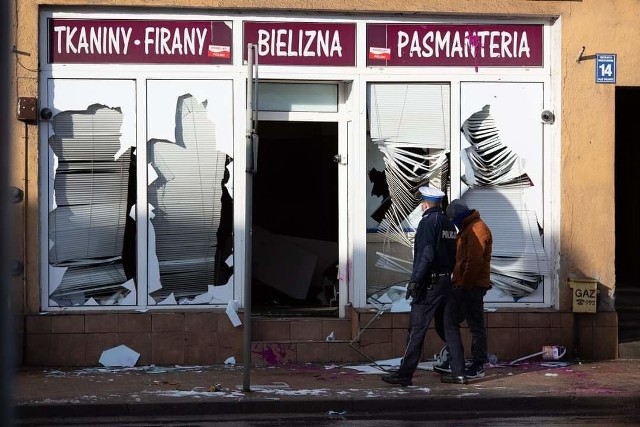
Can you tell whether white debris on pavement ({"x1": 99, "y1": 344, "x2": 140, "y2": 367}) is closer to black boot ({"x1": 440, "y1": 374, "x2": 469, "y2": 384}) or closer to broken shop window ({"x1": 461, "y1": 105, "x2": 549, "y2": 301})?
black boot ({"x1": 440, "y1": 374, "x2": 469, "y2": 384})

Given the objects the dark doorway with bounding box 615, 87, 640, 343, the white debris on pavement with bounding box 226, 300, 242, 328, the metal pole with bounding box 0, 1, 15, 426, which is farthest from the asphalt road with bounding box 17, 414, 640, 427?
the dark doorway with bounding box 615, 87, 640, 343

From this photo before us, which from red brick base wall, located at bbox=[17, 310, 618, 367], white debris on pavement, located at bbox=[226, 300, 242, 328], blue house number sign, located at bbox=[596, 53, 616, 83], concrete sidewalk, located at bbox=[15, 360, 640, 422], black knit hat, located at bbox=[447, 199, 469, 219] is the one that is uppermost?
blue house number sign, located at bbox=[596, 53, 616, 83]

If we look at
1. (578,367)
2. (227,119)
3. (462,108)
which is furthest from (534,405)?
(227,119)

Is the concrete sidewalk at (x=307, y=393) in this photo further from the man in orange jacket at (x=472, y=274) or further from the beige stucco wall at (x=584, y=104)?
the beige stucco wall at (x=584, y=104)

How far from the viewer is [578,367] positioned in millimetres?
11039

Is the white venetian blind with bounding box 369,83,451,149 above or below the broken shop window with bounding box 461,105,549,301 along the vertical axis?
above

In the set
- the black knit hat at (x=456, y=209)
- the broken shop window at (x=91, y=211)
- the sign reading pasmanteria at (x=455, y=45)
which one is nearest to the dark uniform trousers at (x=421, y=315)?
the black knit hat at (x=456, y=209)

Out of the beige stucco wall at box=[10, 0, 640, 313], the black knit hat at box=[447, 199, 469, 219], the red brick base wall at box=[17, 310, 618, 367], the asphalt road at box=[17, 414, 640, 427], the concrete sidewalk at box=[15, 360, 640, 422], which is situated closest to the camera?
the asphalt road at box=[17, 414, 640, 427]

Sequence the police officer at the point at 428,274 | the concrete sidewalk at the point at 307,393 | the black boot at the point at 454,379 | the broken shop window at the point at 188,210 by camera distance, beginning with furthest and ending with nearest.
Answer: the broken shop window at the point at 188,210 < the black boot at the point at 454,379 < the police officer at the point at 428,274 < the concrete sidewalk at the point at 307,393

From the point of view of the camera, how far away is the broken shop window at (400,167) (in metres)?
11.6

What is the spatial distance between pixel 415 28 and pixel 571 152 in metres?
2.30

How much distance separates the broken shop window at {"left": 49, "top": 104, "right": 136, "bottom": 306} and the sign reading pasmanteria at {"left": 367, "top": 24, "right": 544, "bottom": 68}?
3.12 m

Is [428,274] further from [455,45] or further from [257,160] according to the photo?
[455,45]

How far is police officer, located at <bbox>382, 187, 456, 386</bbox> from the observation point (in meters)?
9.48
